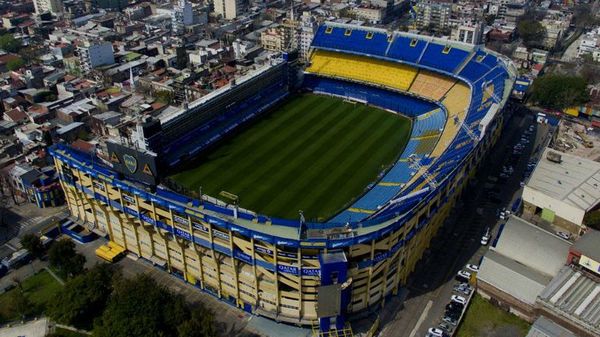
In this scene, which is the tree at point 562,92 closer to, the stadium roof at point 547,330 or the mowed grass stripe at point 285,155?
the mowed grass stripe at point 285,155

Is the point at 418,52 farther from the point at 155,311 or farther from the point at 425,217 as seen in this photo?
the point at 155,311

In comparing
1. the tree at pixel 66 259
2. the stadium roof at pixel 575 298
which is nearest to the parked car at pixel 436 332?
the stadium roof at pixel 575 298

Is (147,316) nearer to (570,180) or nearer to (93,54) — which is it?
(570,180)

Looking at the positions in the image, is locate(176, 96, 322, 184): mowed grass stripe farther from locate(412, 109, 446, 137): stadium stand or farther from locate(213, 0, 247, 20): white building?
locate(213, 0, 247, 20): white building

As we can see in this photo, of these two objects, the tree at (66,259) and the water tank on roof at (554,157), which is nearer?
the tree at (66,259)

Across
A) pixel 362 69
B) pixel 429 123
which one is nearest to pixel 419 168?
pixel 429 123
